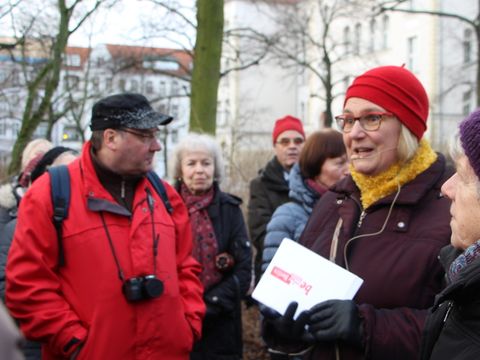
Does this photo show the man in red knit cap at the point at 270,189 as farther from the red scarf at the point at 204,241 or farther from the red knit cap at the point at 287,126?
the red scarf at the point at 204,241

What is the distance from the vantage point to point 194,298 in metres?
3.62

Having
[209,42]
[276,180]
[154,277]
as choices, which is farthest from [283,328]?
[209,42]

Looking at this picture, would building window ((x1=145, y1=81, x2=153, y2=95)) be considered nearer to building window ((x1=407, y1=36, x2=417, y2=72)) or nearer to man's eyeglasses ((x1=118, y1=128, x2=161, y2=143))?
building window ((x1=407, y1=36, x2=417, y2=72))

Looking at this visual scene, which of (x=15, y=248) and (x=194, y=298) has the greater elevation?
(x=15, y=248)

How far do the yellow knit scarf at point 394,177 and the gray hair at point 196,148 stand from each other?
224 centimetres

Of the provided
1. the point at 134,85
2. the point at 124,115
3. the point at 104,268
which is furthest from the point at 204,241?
the point at 134,85

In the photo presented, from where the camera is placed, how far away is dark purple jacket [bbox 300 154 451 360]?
8.07ft

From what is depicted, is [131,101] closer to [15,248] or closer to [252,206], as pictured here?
[15,248]

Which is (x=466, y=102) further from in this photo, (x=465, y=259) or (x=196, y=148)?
(x=465, y=259)

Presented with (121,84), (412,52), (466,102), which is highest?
(412,52)

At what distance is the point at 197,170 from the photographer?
473cm

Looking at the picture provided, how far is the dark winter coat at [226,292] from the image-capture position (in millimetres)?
4469

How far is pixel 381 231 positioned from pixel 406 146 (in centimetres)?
41

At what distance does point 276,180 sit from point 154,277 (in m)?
2.46
